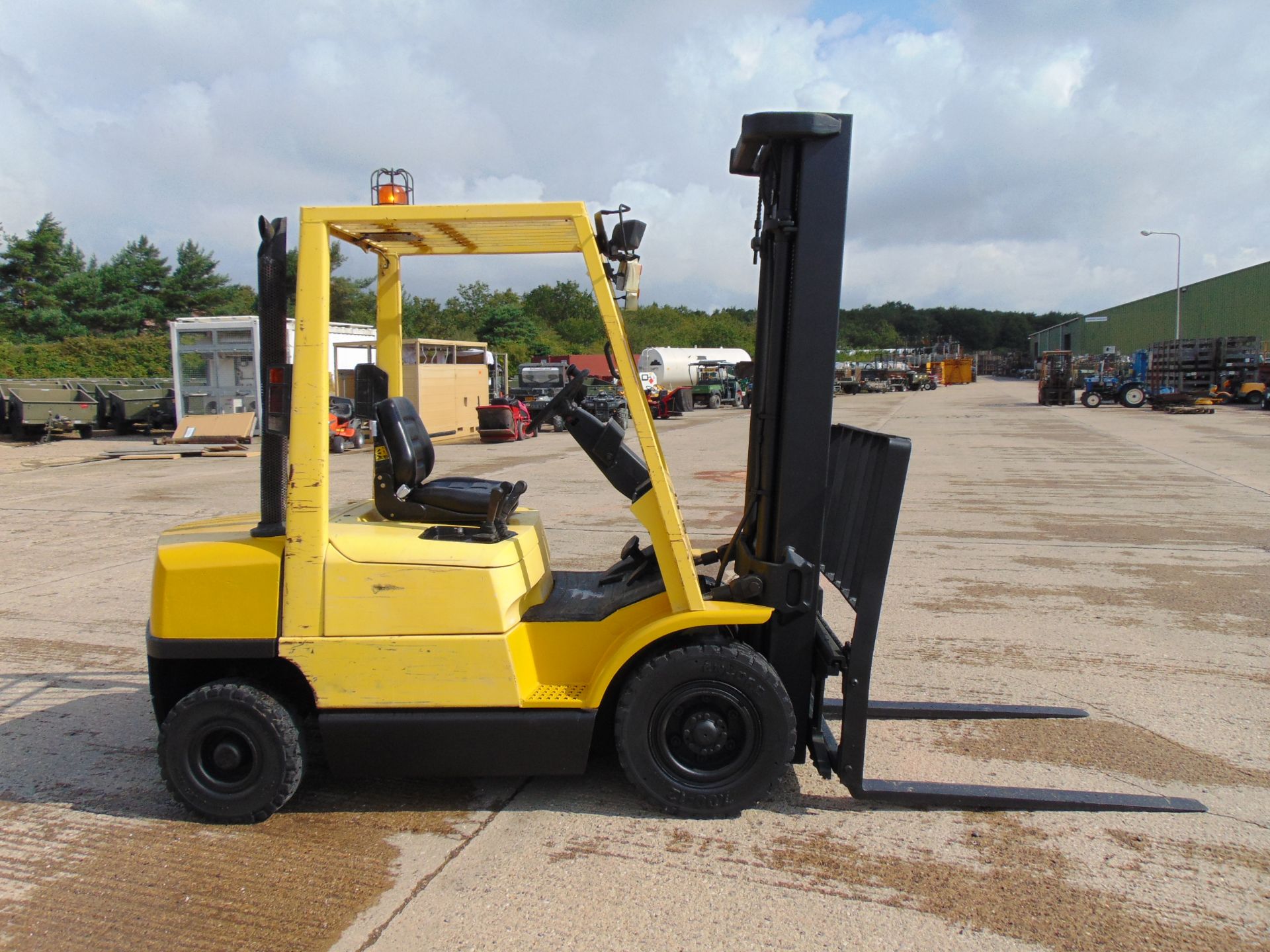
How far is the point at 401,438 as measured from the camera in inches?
153

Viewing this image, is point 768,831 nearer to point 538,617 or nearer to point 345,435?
point 538,617

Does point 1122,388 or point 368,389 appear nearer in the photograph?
point 368,389

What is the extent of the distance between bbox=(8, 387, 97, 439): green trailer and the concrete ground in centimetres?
1840

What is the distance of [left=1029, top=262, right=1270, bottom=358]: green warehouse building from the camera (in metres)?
47.4

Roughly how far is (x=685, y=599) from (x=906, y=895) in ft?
4.32

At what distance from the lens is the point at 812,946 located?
2842 mm

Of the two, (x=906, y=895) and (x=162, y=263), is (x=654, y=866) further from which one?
(x=162, y=263)

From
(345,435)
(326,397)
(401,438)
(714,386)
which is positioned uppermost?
(714,386)

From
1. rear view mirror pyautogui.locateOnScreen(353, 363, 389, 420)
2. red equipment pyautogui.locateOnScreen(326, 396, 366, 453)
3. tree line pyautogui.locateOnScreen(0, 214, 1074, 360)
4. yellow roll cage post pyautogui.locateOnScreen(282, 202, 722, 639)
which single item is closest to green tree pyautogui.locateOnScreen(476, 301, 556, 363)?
tree line pyautogui.locateOnScreen(0, 214, 1074, 360)

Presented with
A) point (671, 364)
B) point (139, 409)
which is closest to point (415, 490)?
point (139, 409)

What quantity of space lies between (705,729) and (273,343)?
231 cm

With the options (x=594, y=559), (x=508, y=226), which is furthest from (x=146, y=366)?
(x=508, y=226)

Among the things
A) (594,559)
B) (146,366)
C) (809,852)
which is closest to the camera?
(809,852)

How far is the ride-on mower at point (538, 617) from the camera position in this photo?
3.47 m
